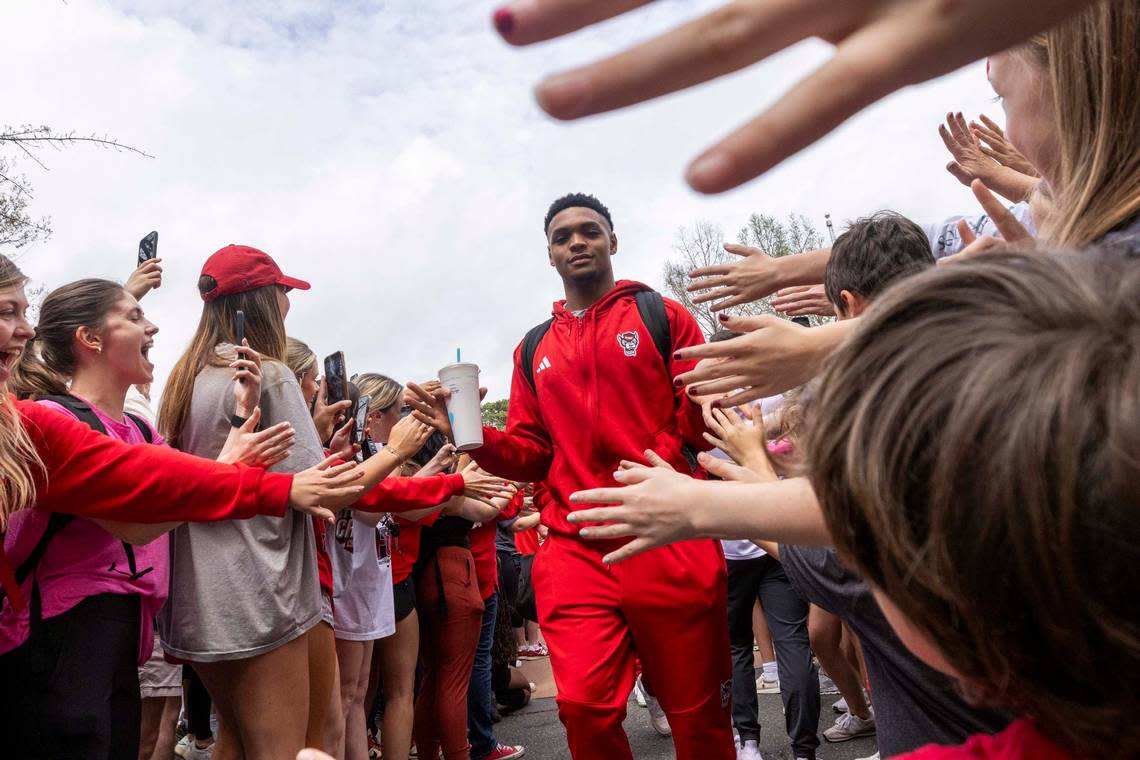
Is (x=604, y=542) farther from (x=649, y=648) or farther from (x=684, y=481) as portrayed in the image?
(x=684, y=481)

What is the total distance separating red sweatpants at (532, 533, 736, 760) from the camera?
3.22 meters

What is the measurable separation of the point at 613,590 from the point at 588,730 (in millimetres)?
510

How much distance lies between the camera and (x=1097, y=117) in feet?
4.15

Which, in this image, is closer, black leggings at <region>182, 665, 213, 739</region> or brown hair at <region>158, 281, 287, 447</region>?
brown hair at <region>158, 281, 287, 447</region>

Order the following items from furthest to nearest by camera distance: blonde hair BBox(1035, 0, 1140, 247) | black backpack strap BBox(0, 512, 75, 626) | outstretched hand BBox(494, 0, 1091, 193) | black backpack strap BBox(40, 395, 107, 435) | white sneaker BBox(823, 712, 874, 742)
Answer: white sneaker BBox(823, 712, 874, 742) → black backpack strap BBox(40, 395, 107, 435) → black backpack strap BBox(0, 512, 75, 626) → blonde hair BBox(1035, 0, 1140, 247) → outstretched hand BBox(494, 0, 1091, 193)

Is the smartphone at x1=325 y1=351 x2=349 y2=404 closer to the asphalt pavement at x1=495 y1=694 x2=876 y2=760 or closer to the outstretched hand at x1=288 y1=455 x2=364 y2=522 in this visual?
the outstretched hand at x1=288 y1=455 x2=364 y2=522

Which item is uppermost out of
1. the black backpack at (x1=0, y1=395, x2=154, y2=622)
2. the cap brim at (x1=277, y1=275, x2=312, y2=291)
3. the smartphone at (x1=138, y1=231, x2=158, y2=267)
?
the smartphone at (x1=138, y1=231, x2=158, y2=267)

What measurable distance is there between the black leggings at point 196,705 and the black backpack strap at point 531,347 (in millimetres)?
1961

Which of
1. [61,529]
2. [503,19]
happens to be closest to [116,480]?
[61,529]

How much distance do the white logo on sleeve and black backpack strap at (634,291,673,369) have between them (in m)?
0.06

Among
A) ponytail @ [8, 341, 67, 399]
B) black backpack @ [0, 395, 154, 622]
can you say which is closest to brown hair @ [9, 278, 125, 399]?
ponytail @ [8, 341, 67, 399]

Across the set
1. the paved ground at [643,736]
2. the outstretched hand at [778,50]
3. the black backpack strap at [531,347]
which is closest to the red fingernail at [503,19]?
the outstretched hand at [778,50]

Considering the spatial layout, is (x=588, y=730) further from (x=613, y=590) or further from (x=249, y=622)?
(x=249, y=622)

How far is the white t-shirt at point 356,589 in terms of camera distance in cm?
410
